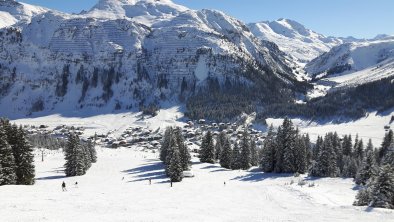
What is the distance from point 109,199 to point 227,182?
28.6m

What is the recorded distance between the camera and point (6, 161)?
60562 millimetres

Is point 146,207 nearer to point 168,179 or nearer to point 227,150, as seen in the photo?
point 168,179

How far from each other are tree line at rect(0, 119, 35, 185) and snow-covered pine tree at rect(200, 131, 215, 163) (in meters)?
50.4

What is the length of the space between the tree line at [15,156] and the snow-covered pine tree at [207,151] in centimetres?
5036

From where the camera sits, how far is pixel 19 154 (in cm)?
6694

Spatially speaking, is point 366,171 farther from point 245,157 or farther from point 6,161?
point 6,161

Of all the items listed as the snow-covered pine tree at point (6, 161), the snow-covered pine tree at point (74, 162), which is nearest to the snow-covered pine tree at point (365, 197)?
the snow-covered pine tree at point (6, 161)

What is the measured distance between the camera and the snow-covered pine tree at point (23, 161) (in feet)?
218

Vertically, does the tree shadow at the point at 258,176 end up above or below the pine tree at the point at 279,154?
below

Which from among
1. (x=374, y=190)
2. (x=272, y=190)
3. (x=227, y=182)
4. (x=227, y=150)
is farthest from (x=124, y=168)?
(x=374, y=190)

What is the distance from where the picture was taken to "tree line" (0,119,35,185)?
60.8m

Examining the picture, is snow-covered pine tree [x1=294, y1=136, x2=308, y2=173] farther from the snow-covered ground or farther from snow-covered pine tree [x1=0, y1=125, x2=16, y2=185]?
snow-covered pine tree [x1=0, y1=125, x2=16, y2=185]

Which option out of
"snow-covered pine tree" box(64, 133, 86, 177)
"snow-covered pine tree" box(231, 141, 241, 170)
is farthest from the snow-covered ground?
"snow-covered pine tree" box(64, 133, 86, 177)

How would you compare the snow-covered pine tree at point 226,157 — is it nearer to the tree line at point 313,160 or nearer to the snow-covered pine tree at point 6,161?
the tree line at point 313,160
